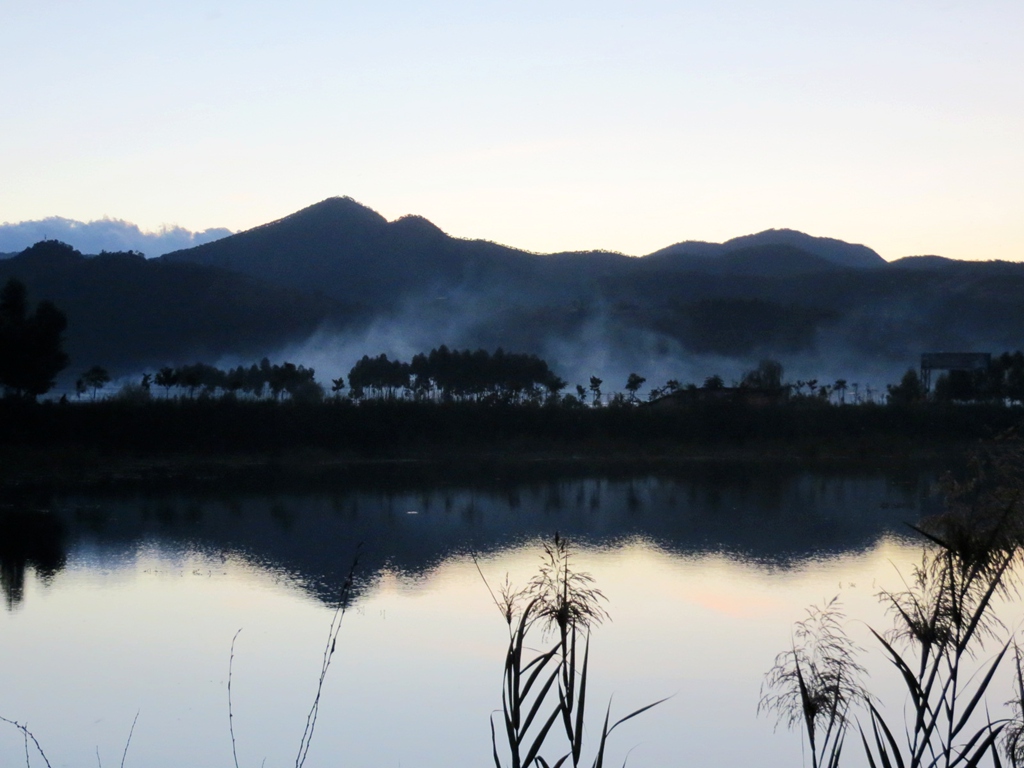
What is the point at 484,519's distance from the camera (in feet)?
74.1

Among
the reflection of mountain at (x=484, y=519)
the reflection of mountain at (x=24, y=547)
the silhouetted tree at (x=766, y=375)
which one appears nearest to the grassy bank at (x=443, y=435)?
the reflection of mountain at (x=484, y=519)

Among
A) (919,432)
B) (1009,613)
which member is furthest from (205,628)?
(919,432)

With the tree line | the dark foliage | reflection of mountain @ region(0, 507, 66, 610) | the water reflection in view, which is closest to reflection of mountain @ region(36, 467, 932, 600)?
the water reflection

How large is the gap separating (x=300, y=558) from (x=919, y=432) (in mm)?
33072

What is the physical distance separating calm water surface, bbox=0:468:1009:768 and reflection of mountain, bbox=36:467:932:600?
0.36 feet

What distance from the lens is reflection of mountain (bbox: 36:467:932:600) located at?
1862 centimetres

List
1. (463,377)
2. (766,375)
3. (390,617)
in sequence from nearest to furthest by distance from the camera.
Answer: (390,617), (463,377), (766,375)

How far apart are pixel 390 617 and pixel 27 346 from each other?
31049 millimetres

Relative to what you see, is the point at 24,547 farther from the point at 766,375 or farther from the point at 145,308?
the point at 145,308

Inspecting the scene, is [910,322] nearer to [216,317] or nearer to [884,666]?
[216,317]

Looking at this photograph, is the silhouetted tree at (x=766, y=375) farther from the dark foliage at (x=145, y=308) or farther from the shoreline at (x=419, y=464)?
the dark foliage at (x=145, y=308)

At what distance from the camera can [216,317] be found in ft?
274

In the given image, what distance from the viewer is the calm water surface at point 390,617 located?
9.20 meters

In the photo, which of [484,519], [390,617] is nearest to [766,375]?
[484,519]
